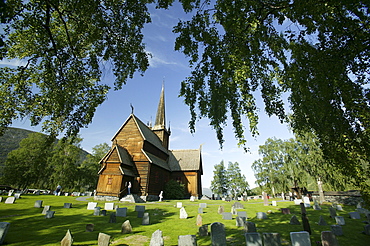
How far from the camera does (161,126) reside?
39.1m

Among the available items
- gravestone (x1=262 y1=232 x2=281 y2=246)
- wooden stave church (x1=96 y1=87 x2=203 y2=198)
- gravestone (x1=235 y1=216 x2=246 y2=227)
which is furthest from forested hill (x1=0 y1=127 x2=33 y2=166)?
gravestone (x1=262 y1=232 x2=281 y2=246)

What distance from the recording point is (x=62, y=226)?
9.37m

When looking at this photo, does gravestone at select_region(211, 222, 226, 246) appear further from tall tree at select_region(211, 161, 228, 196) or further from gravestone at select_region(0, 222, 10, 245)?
tall tree at select_region(211, 161, 228, 196)

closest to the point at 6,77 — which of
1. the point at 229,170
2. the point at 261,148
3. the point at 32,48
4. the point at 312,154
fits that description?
the point at 32,48

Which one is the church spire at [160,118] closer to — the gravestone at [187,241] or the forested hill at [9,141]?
the gravestone at [187,241]

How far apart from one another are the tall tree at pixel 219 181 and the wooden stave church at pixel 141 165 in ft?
50.9

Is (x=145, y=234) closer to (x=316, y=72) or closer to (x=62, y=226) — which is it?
(x=62, y=226)

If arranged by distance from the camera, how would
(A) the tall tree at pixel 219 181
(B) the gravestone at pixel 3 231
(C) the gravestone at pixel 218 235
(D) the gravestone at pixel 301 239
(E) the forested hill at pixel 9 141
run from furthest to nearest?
(E) the forested hill at pixel 9 141 < (A) the tall tree at pixel 219 181 < (B) the gravestone at pixel 3 231 < (C) the gravestone at pixel 218 235 < (D) the gravestone at pixel 301 239

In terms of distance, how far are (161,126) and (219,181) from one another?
25.1 m

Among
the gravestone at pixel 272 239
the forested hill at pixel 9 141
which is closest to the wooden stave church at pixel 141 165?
the gravestone at pixel 272 239

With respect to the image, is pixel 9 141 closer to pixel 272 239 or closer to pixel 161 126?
pixel 161 126

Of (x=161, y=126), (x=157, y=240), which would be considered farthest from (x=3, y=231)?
(x=161, y=126)

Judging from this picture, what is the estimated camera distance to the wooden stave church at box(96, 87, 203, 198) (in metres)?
22.4

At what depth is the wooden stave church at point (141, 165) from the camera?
2239cm
